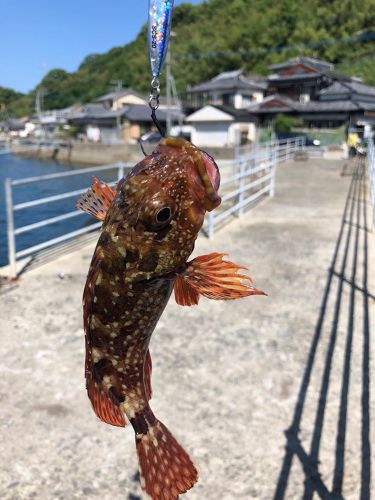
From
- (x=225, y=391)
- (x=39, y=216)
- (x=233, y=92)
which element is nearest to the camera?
(x=225, y=391)

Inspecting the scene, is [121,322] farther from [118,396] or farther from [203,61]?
[203,61]

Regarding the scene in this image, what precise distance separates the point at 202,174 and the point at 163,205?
0.15 m

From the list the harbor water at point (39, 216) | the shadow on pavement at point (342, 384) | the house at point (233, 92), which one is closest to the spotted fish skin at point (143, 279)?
the shadow on pavement at point (342, 384)

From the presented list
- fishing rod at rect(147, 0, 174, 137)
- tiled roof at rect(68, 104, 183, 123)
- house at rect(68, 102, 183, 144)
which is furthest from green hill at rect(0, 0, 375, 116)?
fishing rod at rect(147, 0, 174, 137)

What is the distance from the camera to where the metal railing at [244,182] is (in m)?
9.53

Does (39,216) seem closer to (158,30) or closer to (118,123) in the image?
(158,30)

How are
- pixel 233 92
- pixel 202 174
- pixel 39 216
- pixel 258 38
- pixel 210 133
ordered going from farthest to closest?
pixel 258 38
pixel 233 92
pixel 210 133
pixel 39 216
pixel 202 174

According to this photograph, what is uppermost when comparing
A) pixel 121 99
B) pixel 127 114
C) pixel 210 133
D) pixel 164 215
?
pixel 121 99

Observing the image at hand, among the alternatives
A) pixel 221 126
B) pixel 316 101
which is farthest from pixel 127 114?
pixel 316 101

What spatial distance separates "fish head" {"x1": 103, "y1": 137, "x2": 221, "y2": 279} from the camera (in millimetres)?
1348

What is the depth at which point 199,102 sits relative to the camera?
179 feet

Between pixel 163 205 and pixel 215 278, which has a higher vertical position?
pixel 163 205

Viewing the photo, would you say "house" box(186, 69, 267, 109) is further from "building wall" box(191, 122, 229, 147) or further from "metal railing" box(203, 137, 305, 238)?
"metal railing" box(203, 137, 305, 238)

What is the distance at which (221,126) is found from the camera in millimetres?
41188
